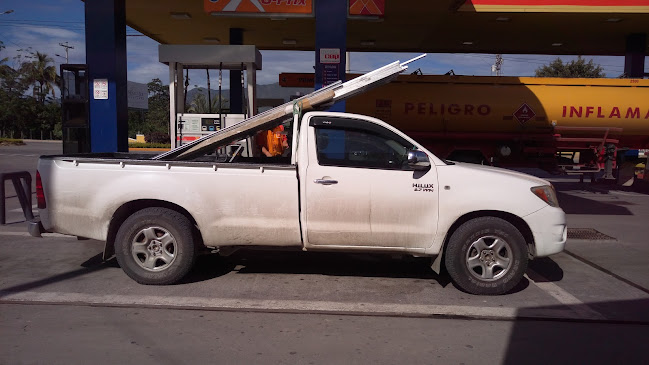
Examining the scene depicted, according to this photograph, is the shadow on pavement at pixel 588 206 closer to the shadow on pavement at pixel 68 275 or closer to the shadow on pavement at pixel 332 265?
the shadow on pavement at pixel 332 265

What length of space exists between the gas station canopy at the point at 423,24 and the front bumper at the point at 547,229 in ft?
18.4

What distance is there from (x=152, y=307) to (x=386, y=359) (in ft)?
7.66

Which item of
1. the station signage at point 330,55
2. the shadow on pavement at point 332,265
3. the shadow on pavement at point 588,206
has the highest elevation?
the station signage at point 330,55

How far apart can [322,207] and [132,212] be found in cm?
209

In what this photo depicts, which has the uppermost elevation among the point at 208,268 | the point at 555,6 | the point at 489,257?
the point at 555,6

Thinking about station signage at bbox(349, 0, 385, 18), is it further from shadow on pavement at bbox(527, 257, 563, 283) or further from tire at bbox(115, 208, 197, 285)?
tire at bbox(115, 208, 197, 285)

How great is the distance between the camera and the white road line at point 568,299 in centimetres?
502

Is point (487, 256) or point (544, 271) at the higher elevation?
point (487, 256)

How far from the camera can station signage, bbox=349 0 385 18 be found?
9711 millimetres

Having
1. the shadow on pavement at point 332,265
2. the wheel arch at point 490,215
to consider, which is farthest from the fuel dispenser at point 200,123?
the wheel arch at point 490,215

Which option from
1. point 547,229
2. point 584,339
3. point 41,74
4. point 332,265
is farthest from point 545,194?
point 41,74

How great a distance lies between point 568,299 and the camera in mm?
5469

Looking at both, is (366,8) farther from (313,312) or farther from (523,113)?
(313,312)

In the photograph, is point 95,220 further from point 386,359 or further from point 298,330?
point 386,359
